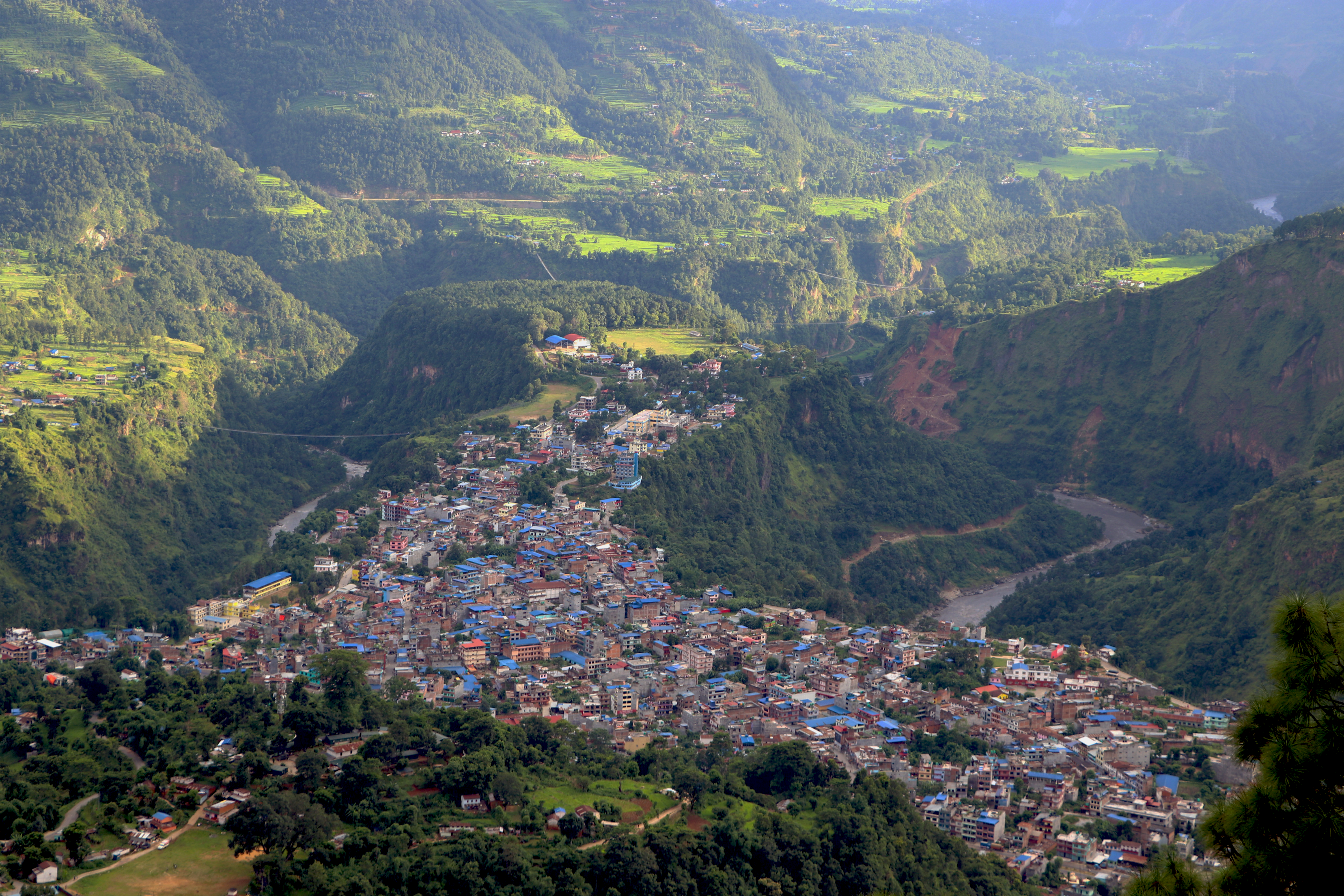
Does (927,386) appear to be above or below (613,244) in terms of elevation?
below

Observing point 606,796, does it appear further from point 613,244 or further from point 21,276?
point 613,244

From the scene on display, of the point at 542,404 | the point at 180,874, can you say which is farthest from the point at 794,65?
the point at 180,874

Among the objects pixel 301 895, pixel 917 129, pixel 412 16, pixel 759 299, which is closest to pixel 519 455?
pixel 301 895

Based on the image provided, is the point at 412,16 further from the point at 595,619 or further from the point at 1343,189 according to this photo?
the point at 595,619

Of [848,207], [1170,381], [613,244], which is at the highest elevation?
[848,207]

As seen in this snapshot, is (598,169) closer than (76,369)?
No

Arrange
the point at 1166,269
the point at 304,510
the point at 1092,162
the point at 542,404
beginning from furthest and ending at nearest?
1. the point at 1092,162
2. the point at 1166,269
3. the point at 304,510
4. the point at 542,404

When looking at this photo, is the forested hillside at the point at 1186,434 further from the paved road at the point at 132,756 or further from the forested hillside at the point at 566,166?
the paved road at the point at 132,756
